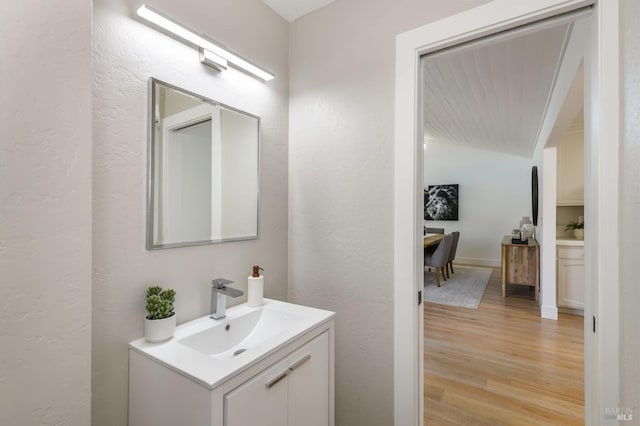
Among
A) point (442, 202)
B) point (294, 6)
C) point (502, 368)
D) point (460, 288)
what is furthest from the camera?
point (442, 202)

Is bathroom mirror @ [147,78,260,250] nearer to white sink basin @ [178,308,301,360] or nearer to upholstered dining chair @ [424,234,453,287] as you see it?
white sink basin @ [178,308,301,360]

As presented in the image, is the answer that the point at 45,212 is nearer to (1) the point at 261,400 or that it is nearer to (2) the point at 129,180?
(2) the point at 129,180

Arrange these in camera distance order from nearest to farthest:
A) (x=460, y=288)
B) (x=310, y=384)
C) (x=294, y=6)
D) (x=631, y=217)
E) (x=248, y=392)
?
(x=631, y=217)
(x=248, y=392)
(x=310, y=384)
(x=294, y=6)
(x=460, y=288)

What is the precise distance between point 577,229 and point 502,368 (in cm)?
255

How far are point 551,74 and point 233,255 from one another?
2.72 metres

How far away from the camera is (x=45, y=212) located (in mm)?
771

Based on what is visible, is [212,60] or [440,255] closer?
[212,60]

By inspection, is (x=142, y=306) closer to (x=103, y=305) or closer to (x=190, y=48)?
(x=103, y=305)

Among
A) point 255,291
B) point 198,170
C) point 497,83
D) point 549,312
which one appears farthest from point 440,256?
point 198,170

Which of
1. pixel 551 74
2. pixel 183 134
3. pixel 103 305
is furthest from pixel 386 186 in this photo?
pixel 551 74

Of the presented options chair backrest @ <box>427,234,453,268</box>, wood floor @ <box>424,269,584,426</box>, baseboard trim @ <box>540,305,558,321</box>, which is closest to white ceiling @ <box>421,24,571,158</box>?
chair backrest @ <box>427,234,453,268</box>

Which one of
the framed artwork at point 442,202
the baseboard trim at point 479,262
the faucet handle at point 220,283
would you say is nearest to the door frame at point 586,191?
the faucet handle at point 220,283

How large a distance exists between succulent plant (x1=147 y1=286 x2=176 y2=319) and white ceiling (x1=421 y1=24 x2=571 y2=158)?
1.50 metres

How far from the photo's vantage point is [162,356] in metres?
0.95
